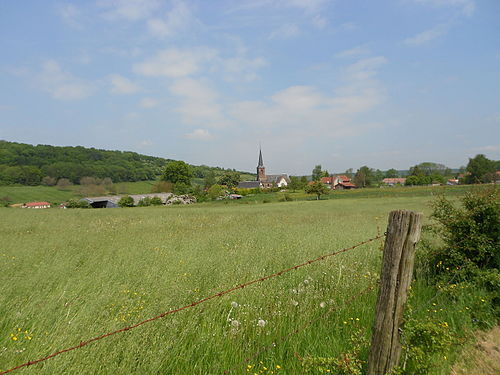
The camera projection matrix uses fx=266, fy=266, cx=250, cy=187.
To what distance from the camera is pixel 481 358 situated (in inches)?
130

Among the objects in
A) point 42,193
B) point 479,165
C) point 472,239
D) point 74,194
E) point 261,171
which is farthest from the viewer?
point 261,171

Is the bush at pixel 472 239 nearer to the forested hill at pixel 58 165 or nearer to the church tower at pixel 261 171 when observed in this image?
the forested hill at pixel 58 165

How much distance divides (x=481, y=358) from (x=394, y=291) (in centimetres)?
220

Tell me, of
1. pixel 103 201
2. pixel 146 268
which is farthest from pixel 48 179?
pixel 146 268

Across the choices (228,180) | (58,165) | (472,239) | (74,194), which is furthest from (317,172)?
(472,239)

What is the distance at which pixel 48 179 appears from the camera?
96688 millimetres

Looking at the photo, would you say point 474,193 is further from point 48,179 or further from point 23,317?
point 48,179

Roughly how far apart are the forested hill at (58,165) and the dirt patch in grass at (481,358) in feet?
393

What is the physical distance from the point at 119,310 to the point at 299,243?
557cm

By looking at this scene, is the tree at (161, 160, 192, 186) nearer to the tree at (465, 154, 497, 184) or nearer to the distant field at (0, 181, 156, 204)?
the distant field at (0, 181, 156, 204)

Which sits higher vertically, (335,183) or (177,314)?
(335,183)

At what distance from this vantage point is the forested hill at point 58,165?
9481 cm

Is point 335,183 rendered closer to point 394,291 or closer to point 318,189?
point 318,189

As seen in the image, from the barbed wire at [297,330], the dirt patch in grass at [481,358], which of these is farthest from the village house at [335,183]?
the dirt patch in grass at [481,358]
